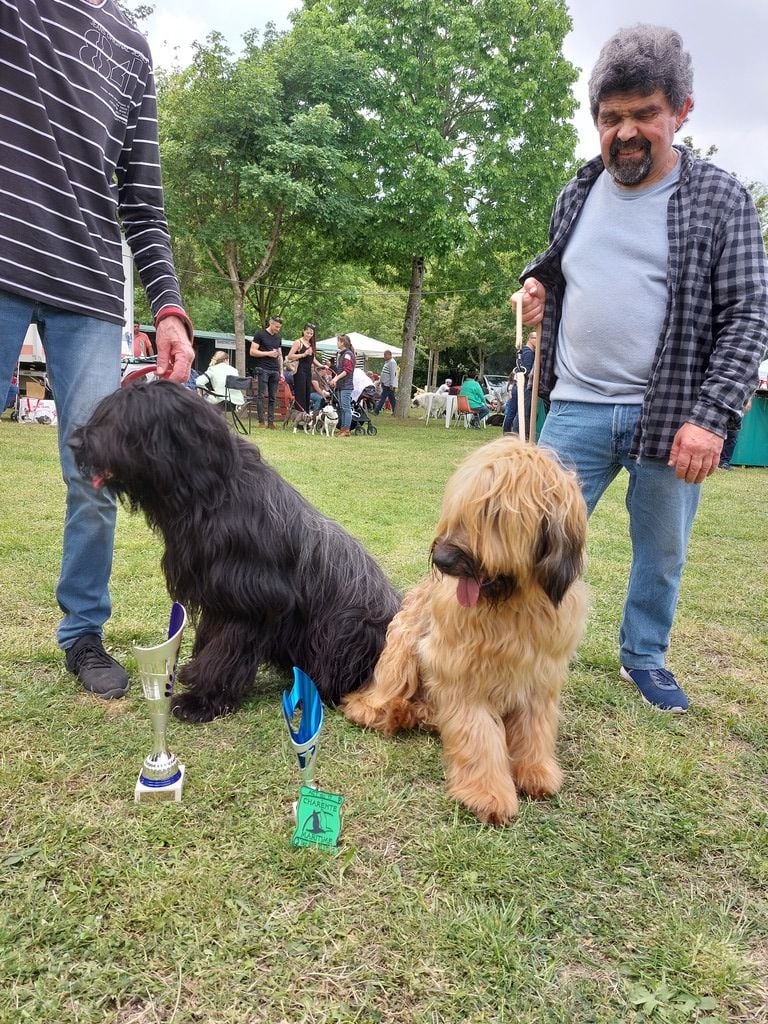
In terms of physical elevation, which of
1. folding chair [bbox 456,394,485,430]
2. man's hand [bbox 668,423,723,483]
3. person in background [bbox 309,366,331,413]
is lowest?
folding chair [bbox 456,394,485,430]

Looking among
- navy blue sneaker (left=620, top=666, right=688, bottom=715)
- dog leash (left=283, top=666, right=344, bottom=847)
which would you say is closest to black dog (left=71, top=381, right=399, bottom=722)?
dog leash (left=283, top=666, right=344, bottom=847)

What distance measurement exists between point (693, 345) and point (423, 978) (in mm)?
2356

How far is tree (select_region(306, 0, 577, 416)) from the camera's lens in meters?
17.4

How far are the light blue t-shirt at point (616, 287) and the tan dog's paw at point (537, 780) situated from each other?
153cm

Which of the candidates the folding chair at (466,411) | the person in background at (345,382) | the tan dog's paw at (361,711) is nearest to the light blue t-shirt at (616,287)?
the tan dog's paw at (361,711)

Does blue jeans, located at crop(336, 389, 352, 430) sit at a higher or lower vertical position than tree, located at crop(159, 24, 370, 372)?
lower

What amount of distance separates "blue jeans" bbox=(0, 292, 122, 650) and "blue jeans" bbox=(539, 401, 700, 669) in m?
1.85

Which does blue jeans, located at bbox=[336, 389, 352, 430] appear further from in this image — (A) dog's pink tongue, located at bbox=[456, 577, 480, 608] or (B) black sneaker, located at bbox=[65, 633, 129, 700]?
(A) dog's pink tongue, located at bbox=[456, 577, 480, 608]

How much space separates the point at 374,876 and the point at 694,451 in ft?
6.06

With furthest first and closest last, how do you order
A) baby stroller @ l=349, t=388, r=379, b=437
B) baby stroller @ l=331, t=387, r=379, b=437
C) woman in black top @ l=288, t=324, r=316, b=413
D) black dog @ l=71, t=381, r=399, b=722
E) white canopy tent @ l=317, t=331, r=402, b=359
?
white canopy tent @ l=317, t=331, r=402, b=359
baby stroller @ l=349, t=388, r=379, b=437
baby stroller @ l=331, t=387, r=379, b=437
woman in black top @ l=288, t=324, r=316, b=413
black dog @ l=71, t=381, r=399, b=722

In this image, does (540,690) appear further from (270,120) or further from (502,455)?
(270,120)

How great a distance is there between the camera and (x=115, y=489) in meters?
2.56

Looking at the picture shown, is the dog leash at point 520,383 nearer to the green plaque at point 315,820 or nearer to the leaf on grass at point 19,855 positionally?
the green plaque at point 315,820

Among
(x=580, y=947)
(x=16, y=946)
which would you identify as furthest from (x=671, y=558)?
(x=16, y=946)
